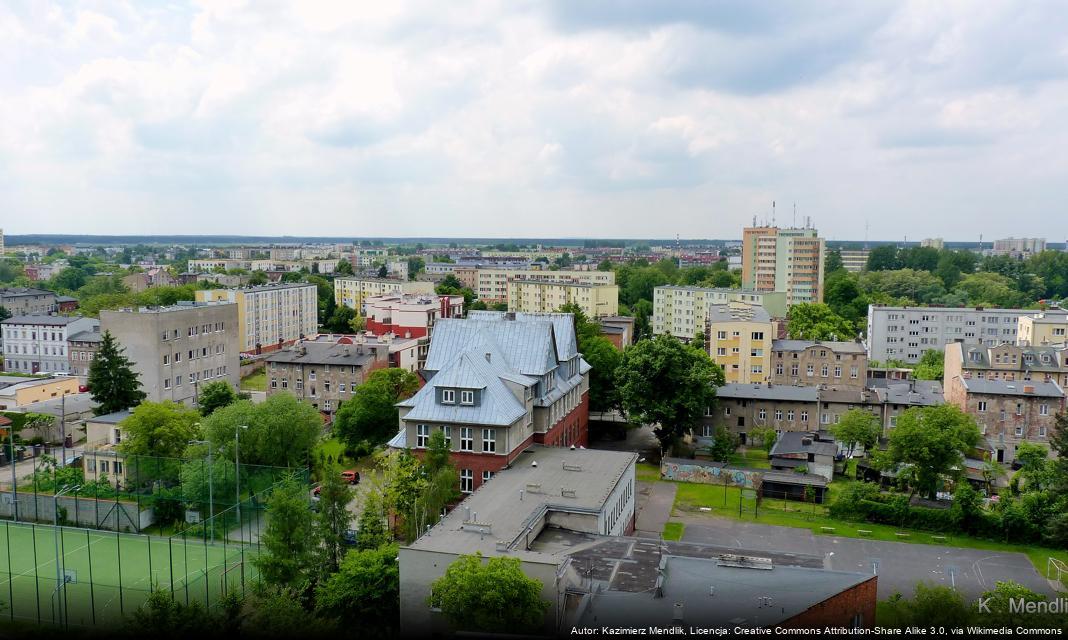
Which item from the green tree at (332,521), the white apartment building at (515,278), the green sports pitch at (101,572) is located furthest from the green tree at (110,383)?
the white apartment building at (515,278)

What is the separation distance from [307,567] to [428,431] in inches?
434

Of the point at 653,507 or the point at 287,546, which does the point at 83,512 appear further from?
the point at 653,507

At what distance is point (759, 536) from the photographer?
36.8 m

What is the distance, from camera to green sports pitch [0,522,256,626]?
28.2m

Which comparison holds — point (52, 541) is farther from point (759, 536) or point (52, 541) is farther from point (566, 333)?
point (759, 536)

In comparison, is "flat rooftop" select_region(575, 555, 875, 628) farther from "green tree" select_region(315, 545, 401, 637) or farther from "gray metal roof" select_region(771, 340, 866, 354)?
"gray metal roof" select_region(771, 340, 866, 354)

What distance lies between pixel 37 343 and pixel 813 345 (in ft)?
231

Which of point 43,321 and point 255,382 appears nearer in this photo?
point 255,382

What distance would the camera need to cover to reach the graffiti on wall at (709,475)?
1742 inches

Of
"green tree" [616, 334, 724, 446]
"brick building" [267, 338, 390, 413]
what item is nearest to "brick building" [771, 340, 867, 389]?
"green tree" [616, 334, 724, 446]

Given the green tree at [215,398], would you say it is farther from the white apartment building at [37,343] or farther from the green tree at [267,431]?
the white apartment building at [37,343]

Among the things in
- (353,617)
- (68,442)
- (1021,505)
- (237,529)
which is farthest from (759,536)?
(68,442)

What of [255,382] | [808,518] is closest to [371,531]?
[808,518]

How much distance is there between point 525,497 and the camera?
31312mm
